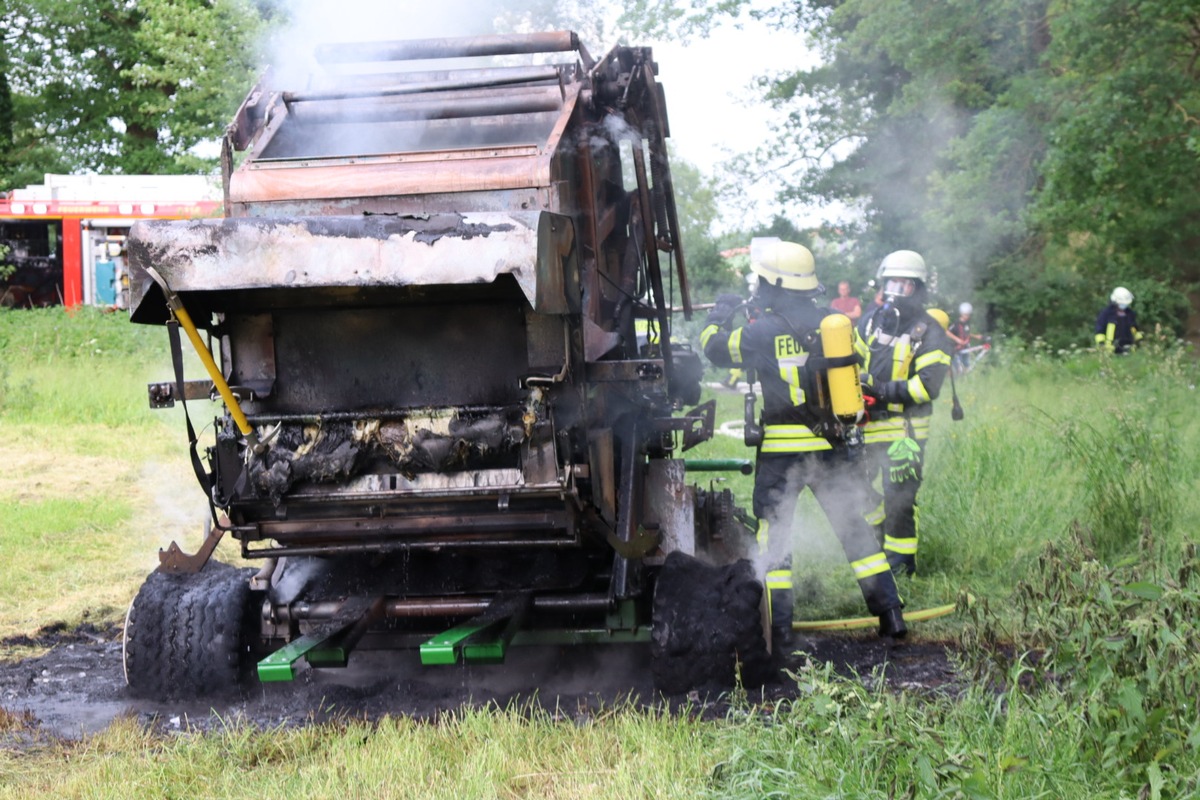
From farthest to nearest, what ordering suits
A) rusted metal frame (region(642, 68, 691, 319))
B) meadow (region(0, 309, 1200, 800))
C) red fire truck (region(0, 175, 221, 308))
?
red fire truck (region(0, 175, 221, 308))
rusted metal frame (region(642, 68, 691, 319))
meadow (region(0, 309, 1200, 800))

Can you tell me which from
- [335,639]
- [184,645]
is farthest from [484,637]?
[184,645]

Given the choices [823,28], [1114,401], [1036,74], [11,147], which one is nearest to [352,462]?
[1114,401]

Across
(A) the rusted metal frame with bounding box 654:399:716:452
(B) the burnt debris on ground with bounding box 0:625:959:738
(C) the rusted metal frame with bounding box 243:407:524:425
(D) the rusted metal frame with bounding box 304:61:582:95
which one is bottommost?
(B) the burnt debris on ground with bounding box 0:625:959:738

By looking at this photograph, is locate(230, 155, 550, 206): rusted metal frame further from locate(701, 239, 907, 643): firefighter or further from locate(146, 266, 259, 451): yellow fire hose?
locate(701, 239, 907, 643): firefighter

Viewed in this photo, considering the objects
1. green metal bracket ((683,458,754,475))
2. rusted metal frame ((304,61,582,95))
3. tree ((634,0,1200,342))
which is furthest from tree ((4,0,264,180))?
rusted metal frame ((304,61,582,95))

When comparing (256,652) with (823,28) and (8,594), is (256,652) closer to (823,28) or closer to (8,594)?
(8,594)

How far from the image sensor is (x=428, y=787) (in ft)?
14.1

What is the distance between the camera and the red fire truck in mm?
23625

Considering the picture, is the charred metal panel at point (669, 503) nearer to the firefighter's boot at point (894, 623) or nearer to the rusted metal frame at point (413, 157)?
the firefighter's boot at point (894, 623)

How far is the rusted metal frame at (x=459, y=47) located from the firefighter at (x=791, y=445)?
157 centimetres

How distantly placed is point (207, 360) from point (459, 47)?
1.92 metres

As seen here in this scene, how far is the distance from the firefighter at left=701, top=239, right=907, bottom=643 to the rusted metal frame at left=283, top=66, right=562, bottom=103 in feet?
5.14

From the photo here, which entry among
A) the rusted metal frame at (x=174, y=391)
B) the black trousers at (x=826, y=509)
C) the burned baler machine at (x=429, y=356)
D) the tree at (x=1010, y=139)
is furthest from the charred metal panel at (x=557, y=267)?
the tree at (x=1010, y=139)

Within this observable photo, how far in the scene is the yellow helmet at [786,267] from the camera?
6.79m
